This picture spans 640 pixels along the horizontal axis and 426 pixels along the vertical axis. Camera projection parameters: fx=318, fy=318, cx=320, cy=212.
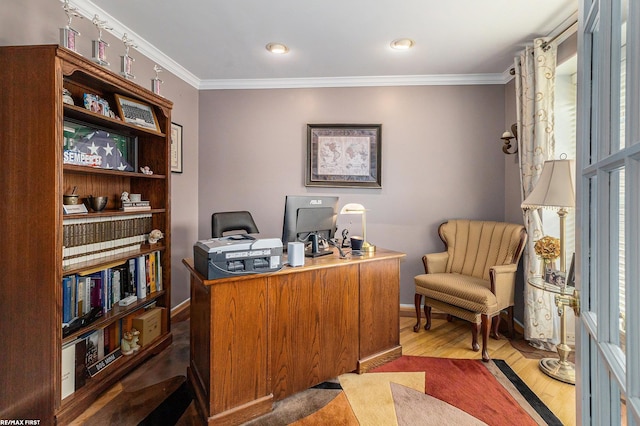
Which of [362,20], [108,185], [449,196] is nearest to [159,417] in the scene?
[108,185]

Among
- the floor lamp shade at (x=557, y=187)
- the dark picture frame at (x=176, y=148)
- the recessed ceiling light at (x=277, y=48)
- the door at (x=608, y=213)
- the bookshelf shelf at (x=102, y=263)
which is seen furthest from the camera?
the dark picture frame at (x=176, y=148)

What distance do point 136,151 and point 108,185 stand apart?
367mm

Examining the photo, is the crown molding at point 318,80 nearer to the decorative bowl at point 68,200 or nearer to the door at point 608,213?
the decorative bowl at point 68,200

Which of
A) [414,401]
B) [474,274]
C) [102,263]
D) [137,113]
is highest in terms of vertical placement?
[137,113]

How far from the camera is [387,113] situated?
356 centimetres

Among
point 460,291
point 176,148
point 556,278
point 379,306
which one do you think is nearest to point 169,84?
point 176,148

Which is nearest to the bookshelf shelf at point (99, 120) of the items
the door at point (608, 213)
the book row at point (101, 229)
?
the book row at point (101, 229)

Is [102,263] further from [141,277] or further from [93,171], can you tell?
[93,171]

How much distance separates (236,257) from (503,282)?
2.24 meters

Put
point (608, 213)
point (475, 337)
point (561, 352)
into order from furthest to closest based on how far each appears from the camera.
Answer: point (475, 337) < point (561, 352) < point (608, 213)

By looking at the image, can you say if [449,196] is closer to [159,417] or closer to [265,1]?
[265,1]

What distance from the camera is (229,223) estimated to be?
308 cm

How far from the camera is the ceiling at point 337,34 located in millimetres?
2219

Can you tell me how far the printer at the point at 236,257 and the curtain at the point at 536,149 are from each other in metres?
2.23
